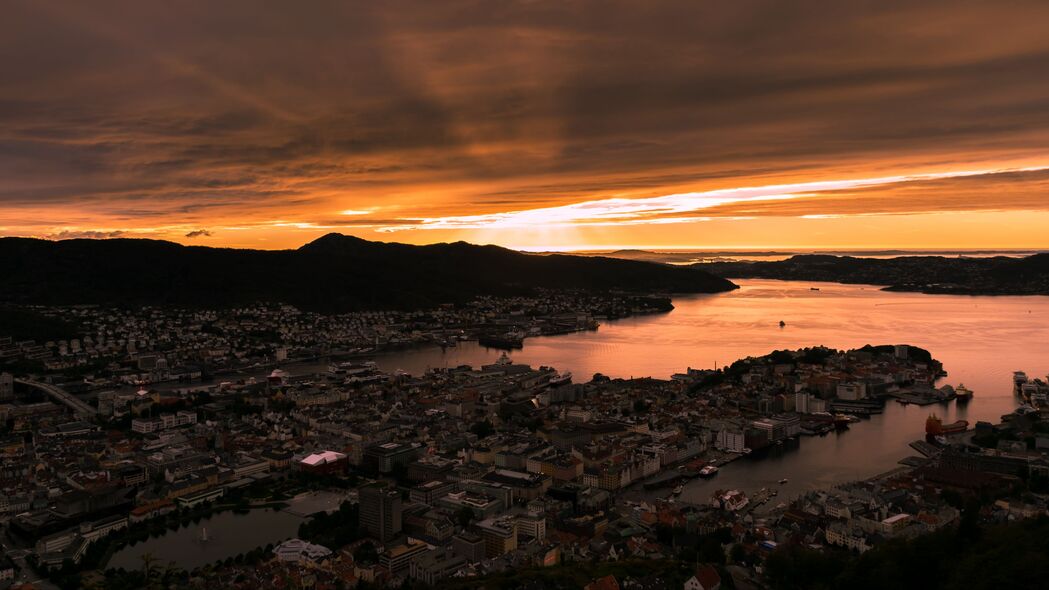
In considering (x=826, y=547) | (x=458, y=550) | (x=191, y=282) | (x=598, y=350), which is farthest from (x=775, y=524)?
(x=191, y=282)

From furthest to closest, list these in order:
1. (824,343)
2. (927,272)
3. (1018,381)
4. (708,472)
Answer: (927,272), (824,343), (1018,381), (708,472)

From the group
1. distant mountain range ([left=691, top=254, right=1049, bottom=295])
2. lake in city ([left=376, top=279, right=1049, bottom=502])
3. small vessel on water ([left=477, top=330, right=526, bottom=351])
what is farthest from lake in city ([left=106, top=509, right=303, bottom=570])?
distant mountain range ([left=691, top=254, right=1049, bottom=295])

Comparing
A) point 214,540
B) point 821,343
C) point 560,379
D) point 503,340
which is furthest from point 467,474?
point 821,343

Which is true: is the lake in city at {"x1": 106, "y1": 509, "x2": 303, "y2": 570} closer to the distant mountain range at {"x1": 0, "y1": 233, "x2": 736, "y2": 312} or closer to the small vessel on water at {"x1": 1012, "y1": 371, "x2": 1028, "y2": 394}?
the small vessel on water at {"x1": 1012, "y1": 371, "x2": 1028, "y2": 394}

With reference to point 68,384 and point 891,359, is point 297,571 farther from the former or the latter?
point 891,359

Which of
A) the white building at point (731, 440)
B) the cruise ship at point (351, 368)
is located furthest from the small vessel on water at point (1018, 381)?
the cruise ship at point (351, 368)

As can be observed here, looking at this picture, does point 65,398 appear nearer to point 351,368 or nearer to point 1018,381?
point 351,368
